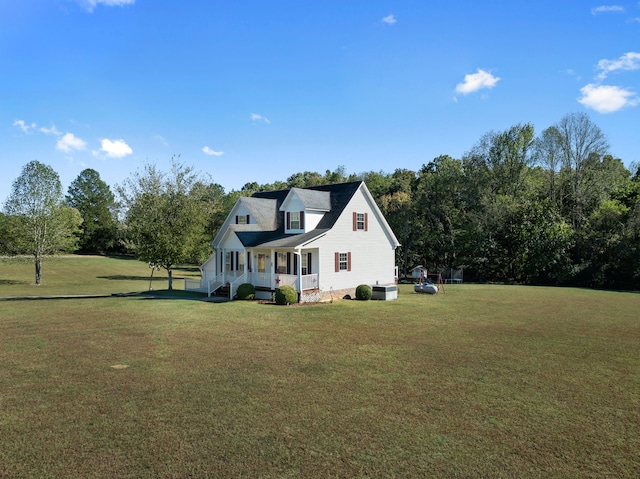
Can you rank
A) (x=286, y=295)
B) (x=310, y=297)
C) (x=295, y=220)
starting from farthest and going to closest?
(x=295, y=220)
(x=310, y=297)
(x=286, y=295)

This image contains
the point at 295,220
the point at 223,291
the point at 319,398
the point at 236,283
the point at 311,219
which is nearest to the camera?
the point at 319,398

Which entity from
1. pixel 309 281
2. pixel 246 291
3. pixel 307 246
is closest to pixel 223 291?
pixel 246 291

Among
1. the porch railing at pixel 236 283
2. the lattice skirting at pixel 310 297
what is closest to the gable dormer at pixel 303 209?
the porch railing at pixel 236 283

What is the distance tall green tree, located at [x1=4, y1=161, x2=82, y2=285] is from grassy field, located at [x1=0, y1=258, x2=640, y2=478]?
1057 inches

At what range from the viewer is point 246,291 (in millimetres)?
25969

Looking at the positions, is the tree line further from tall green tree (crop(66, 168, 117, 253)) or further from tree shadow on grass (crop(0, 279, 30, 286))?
tall green tree (crop(66, 168, 117, 253))

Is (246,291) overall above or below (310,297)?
above

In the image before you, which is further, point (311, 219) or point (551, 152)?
point (551, 152)

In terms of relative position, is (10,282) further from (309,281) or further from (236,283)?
(309,281)

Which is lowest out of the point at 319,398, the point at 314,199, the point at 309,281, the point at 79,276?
the point at 319,398

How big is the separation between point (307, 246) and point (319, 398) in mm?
16325

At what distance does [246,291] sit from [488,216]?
1136 inches

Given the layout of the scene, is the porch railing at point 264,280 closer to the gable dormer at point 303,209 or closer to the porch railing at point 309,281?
the porch railing at point 309,281

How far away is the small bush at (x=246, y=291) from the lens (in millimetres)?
25969
